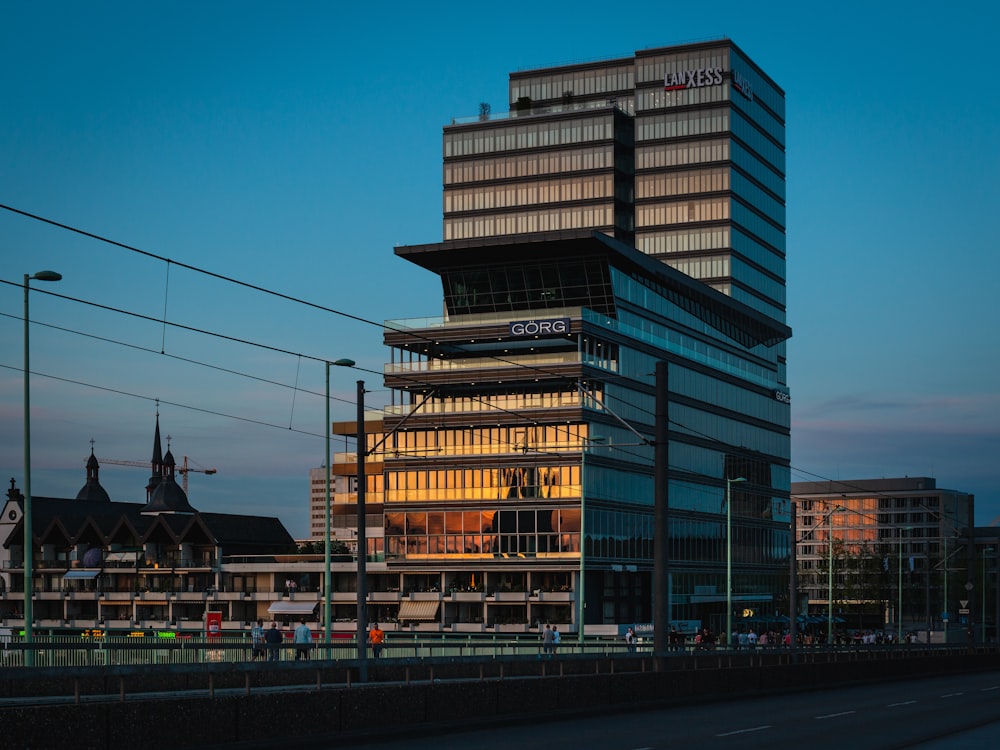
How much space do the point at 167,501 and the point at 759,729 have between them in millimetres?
120653

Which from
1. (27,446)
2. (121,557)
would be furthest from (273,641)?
(121,557)

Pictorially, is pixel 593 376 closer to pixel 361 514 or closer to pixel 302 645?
pixel 361 514

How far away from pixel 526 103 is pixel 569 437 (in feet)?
206

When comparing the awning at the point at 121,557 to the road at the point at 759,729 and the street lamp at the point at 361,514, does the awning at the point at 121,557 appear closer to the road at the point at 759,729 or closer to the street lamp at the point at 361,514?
the street lamp at the point at 361,514

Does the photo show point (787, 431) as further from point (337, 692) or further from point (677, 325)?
point (337, 692)

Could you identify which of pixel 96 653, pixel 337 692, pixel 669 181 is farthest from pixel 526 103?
pixel 337 692

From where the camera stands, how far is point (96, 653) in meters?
39.9

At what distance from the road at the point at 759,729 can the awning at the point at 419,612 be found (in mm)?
65916

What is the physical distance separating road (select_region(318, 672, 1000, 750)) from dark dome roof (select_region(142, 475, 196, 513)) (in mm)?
109276

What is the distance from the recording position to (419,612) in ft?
348

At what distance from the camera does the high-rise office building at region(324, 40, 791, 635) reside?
103062mm

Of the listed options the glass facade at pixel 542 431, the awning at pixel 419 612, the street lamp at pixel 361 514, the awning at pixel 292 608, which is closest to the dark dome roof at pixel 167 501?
the awning at pixel 292 608

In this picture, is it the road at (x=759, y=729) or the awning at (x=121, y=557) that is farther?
the awning at (x=121, y=557)

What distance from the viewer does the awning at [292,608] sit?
366 feet
